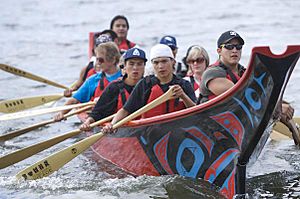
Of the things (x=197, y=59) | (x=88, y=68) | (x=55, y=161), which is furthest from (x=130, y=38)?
(x=55, y=161)

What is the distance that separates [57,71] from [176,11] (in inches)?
312

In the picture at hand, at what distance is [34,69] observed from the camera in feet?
53.3

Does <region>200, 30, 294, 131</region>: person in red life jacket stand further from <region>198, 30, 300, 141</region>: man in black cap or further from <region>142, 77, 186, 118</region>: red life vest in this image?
<region>142, 77, 186, 118</region>: red life vest

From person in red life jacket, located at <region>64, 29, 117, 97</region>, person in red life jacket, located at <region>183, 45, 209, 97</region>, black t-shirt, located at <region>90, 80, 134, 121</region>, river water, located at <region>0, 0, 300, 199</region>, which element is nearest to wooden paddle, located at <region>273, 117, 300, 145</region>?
river water, located at <region>0, 0, 300, 199</region>

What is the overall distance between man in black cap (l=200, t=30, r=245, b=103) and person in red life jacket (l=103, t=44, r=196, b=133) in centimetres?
45

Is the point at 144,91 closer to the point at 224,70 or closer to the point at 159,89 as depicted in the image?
the point at 159,89

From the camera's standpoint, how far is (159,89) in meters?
7.33

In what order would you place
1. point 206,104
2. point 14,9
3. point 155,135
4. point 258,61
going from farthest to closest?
point 14,9, point 155,135, point 206,104, point 258,61

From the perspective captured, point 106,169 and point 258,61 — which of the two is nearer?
point 258,61

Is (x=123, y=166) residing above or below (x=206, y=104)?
below

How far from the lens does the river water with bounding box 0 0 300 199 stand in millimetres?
7547

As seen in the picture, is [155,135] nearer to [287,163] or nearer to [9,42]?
[287,163]

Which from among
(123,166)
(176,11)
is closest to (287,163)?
(123,166)

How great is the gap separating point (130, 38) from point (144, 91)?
1199cm
